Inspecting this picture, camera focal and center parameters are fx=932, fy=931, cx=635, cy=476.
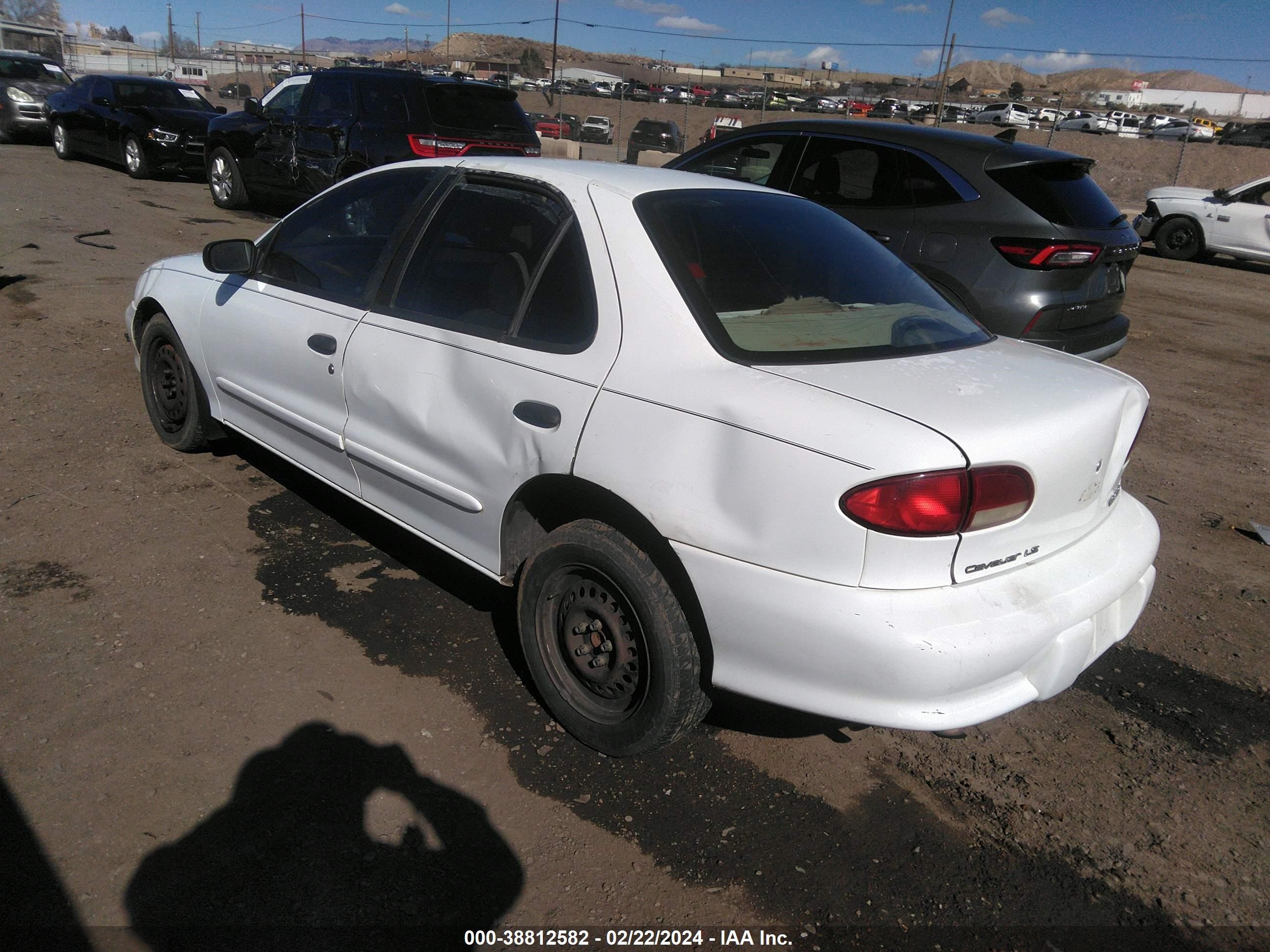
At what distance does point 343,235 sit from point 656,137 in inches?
985

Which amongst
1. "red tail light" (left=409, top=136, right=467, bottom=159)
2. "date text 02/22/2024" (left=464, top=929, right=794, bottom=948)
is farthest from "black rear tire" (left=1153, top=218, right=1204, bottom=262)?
"date text 02/22/2024" (left=464, top=929, right=794, bottom=948)

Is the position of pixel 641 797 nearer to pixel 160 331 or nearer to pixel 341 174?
pixel 160 331

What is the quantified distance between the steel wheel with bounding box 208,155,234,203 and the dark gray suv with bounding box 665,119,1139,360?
895 centimetres

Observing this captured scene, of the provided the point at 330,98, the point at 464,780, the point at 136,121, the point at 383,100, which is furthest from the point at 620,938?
the point at 136,121

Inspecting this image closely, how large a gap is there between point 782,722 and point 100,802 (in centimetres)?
201

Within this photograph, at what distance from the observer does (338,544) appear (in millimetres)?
4059

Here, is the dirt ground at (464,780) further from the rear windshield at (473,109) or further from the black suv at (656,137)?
the black suv at (656,137)

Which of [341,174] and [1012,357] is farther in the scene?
[341,174]

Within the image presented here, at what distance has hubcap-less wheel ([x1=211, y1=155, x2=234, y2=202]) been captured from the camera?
12391 mm

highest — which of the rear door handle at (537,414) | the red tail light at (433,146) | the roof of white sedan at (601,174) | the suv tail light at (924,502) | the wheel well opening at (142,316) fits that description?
the roof of white sedan at (601,174)

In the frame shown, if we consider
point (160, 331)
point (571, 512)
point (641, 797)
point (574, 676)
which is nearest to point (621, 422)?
point (571, 512)

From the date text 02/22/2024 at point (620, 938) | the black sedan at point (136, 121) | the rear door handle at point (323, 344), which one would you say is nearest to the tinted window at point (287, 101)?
the black sedan at point (136, 121)

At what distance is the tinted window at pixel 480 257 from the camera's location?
3.05 m

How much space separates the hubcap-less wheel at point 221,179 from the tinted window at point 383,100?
324 cm
